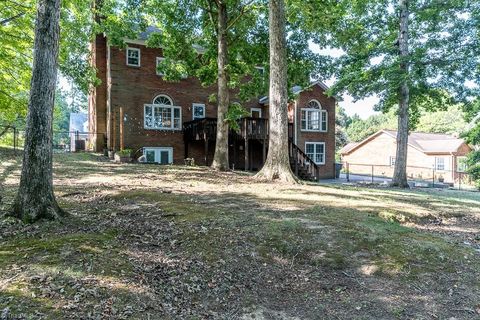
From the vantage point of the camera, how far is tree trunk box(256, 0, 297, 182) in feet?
33.7

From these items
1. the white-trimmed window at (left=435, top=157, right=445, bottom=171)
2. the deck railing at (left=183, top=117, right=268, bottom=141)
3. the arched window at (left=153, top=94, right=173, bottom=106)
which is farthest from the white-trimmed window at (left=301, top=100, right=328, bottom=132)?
the white-trimmed window at (left=435, top=157, right=445, bottom=171)

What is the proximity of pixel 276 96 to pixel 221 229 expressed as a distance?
240 inches

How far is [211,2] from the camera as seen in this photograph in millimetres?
15516

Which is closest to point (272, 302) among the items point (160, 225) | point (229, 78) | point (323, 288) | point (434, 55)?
point (323, 288)

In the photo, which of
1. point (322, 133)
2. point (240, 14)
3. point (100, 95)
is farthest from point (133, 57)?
point (322, 133)

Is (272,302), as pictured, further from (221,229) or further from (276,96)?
(276,96)

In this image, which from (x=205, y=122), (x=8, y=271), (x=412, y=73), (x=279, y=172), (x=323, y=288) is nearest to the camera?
(x=8, y=271)

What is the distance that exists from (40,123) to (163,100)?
18.1 meters

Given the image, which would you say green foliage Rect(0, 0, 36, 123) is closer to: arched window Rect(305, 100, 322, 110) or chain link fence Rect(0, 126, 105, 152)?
chain link fence Rect(0, 126, 105, 152)

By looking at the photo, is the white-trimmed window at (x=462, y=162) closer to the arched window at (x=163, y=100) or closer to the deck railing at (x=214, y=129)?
the deck railing at (x=214, y=129)

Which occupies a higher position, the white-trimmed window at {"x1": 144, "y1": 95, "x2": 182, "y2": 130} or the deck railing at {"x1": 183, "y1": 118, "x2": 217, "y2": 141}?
the white-trimmed window at {"x1": 144, "y1": 95, "x2": 182, "y2": 130}

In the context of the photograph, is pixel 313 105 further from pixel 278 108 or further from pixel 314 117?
pixel 278 108

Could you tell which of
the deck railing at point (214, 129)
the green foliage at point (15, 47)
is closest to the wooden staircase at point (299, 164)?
the deck railing at point (214, 129)

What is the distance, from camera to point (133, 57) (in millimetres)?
21297
